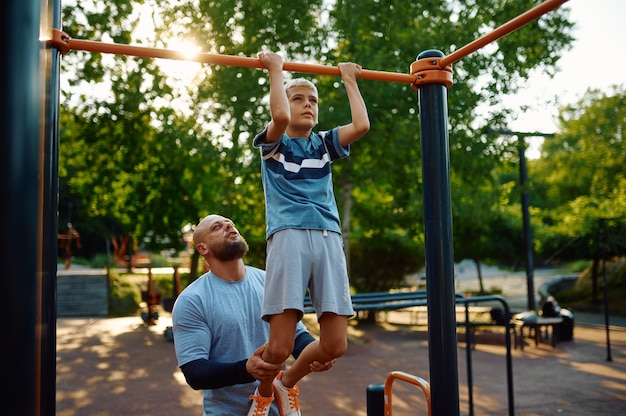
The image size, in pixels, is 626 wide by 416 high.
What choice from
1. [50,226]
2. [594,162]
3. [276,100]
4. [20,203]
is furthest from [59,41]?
[594,162]

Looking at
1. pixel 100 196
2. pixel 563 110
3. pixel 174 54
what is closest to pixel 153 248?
pixel 100 196

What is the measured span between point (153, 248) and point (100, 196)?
6.33 feet

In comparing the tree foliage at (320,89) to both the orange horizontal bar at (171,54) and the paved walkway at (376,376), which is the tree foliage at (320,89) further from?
the orange horizontal bar at (171,54)

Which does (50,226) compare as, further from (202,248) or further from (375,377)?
(375,377)

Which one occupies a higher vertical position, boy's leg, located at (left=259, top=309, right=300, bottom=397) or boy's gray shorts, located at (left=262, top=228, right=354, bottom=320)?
boy's gray shorts, located at (left=262, top=228, right=354, bottom=320)

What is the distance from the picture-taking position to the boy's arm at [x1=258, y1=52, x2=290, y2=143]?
201 centimetres

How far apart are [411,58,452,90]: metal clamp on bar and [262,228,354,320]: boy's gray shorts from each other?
84cm

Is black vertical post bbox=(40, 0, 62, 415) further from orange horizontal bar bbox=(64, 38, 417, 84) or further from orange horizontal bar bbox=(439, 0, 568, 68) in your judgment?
orange horizontal bar bbox=(439, 0, 568, 68)

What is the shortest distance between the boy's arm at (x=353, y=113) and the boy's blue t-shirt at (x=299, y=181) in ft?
0.12

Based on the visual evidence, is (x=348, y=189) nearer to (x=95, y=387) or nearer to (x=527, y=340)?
(x=527, y=340)

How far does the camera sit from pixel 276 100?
2.02 meters

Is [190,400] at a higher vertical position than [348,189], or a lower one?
lower

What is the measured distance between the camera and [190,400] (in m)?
6.92

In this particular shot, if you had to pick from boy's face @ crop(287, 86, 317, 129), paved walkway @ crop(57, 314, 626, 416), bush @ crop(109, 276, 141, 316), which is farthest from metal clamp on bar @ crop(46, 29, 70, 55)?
bush @ crop(109, 276, 141, 316)
